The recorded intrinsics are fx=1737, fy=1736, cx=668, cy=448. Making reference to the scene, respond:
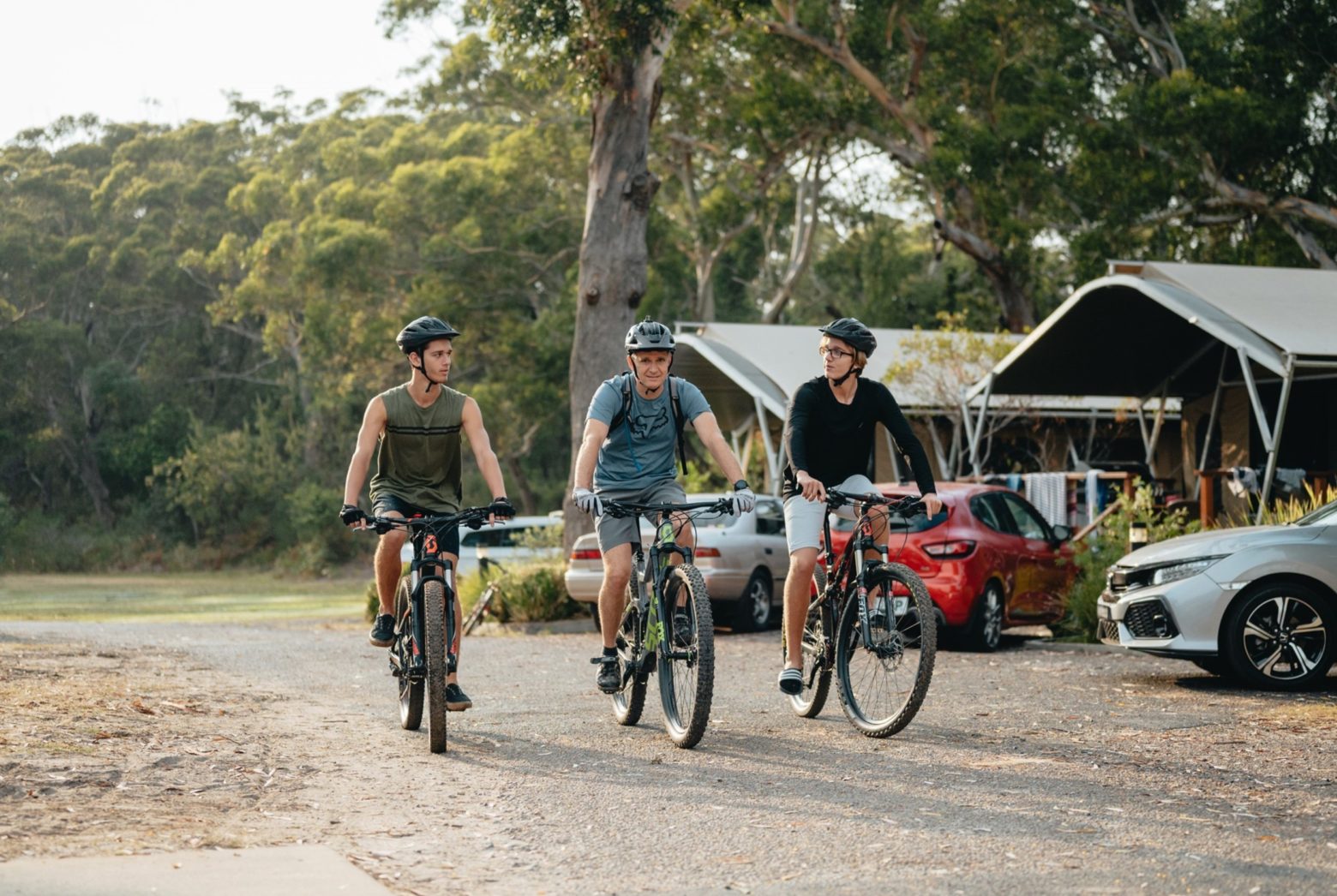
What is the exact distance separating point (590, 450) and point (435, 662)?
127cm

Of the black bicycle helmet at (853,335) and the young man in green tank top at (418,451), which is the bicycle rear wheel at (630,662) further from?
the black bicycle helmet at (853,335)

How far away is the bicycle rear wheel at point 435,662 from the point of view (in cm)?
809

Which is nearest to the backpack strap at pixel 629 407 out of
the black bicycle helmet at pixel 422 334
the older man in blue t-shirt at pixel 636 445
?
the older man in blue t-shirt at pixel 636 445

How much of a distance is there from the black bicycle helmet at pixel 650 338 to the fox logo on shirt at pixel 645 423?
34 cm

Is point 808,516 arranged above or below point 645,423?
below

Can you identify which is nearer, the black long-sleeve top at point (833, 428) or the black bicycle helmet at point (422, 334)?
the black bicycle helmet at point (422, 334)

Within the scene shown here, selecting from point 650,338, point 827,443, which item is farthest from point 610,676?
point 650,338

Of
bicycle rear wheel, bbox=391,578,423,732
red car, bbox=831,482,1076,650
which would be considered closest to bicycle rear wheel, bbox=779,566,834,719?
bicycle rear wheel, bbox=391,578,423,732

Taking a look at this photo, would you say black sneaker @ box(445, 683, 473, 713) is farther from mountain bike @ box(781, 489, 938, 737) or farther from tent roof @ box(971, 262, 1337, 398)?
tent roof @ box(971, 262, 1337, 398)

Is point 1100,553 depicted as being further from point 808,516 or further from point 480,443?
point 480,443

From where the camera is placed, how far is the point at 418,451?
888 centimetres

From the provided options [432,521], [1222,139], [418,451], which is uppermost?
[1222,139]

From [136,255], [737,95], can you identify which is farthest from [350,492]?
[136,255]

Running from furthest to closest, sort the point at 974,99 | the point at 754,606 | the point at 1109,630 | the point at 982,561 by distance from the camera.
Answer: the point at 974,99 → the point at 754,606 → the point at 982,561 → the point at 1109,630
